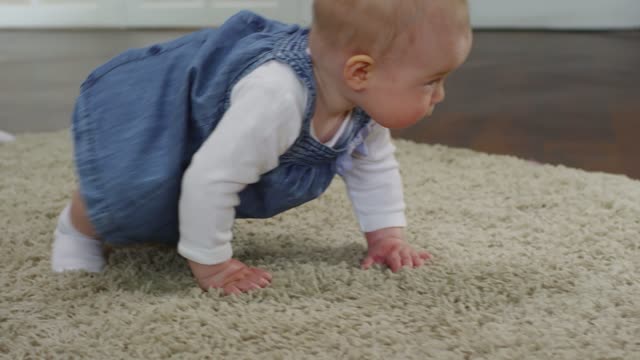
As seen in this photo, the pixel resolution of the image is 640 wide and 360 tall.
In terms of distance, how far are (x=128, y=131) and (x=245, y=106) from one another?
6.0 inches

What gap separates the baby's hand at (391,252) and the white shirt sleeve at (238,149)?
7.7 inches

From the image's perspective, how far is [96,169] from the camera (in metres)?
0.87

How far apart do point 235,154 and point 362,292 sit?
0.65 ft

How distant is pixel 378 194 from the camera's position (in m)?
0.99

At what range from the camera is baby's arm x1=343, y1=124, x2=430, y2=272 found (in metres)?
0.97

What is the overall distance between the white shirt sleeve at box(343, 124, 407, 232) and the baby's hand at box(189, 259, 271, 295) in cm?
19

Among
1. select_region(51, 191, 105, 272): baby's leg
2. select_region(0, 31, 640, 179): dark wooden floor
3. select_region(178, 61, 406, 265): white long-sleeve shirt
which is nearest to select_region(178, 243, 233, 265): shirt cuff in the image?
select_region(178, 61, 406, 265): white long-sleeve shirt

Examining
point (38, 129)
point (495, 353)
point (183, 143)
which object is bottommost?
point (38, 129)

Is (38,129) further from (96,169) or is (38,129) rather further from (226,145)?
(226,145)

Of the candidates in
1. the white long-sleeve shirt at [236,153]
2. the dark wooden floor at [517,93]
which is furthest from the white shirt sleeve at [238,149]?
the dark wooden floor at [517,93]

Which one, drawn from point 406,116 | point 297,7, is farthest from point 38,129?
point 297,7

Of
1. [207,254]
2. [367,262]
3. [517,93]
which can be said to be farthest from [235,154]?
[517,93]

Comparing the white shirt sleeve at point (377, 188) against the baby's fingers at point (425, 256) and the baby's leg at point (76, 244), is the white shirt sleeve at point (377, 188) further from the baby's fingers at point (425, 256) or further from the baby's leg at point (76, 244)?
the baby's leg at point (76, 244)

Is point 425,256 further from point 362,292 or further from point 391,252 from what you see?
point 362,292
